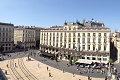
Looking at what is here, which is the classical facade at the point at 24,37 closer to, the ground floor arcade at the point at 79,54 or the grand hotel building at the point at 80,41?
the grand hotel building at the point at 80,41

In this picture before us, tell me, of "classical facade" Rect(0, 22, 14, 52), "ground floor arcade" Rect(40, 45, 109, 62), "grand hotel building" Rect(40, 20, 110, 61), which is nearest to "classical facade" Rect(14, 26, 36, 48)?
"classical facade" Rect(0, 22, 14, 52)

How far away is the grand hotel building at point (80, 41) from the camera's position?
184 ft

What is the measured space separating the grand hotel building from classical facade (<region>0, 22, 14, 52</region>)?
28.9 metres

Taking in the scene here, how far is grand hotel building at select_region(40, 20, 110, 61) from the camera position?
56188 millimetres

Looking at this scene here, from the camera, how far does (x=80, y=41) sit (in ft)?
202

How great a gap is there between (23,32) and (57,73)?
2609 inches

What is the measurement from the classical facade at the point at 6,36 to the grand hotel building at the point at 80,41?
28.9m

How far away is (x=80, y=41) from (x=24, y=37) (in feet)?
179

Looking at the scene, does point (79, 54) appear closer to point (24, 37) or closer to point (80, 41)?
point (80, 41)

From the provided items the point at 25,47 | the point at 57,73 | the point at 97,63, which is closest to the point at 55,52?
the point at 97,63

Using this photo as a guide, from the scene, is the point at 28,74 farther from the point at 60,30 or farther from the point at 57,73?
the point at 60,30

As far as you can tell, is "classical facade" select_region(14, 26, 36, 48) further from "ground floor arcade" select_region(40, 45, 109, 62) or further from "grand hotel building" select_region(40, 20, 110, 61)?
"ground floor arcade" select_region(40, 45, 109, 62)

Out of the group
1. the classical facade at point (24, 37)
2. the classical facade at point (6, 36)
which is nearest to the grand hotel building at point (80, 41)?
the classical facade at point (6, 36)

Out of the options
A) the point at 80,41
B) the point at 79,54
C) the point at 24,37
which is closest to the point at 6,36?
the point at 24,37
